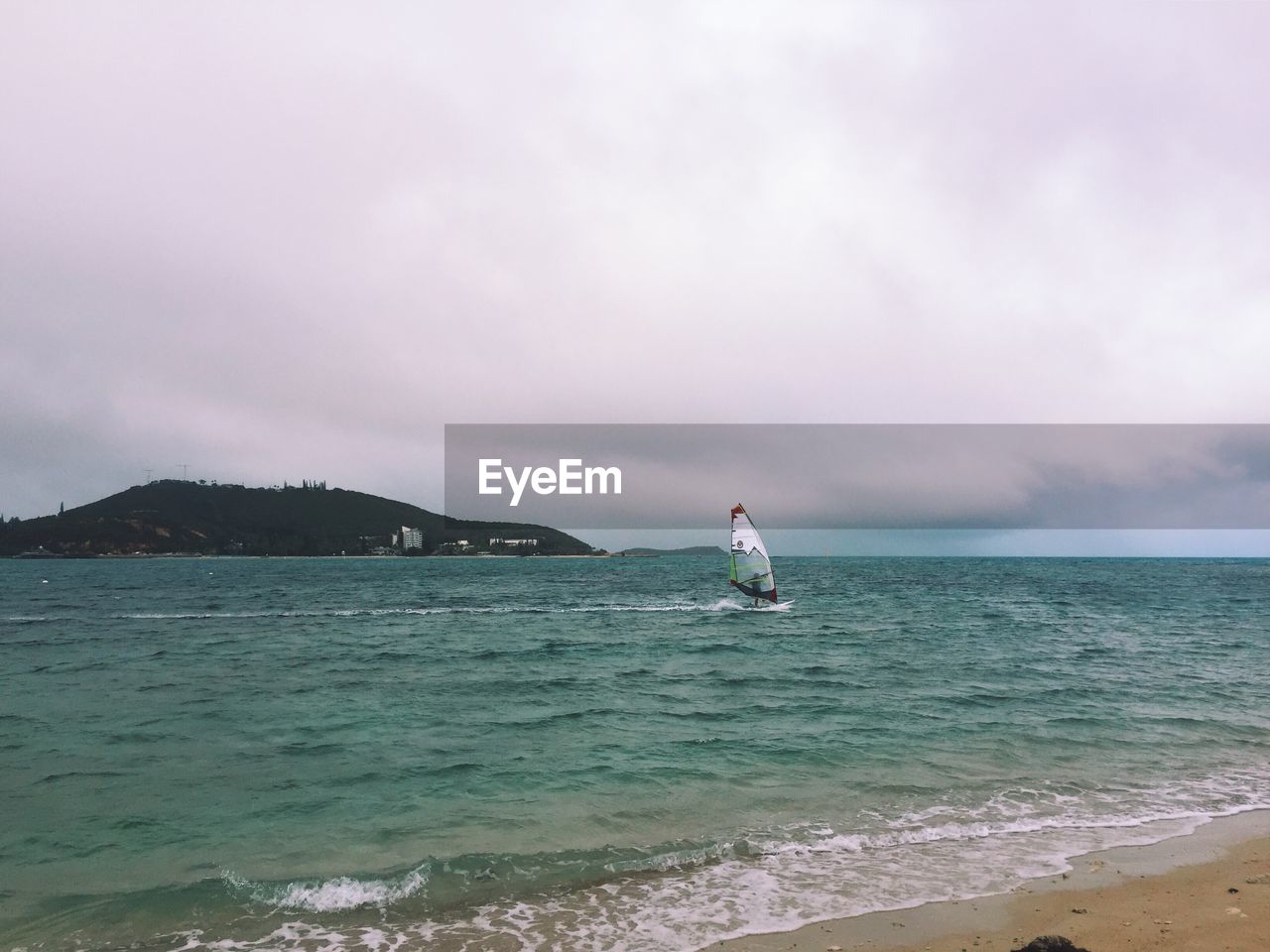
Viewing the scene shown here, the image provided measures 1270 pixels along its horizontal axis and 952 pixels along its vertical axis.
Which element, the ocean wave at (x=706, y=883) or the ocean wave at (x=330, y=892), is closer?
the ocean wave at (x=706, y=883)

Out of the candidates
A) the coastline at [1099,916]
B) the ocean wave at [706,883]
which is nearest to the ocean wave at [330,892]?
the ocean wave at [706,883]

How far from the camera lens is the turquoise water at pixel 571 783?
30.3ft

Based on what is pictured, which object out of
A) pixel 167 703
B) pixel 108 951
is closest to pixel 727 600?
pixel 167 703

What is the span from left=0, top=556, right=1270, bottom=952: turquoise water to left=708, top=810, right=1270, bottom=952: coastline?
392 millimetres

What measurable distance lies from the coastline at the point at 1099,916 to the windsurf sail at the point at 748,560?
39.3 metres

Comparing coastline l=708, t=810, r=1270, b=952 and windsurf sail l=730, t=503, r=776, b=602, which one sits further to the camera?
windsurf sail l=730, t=503, r=776, b=602

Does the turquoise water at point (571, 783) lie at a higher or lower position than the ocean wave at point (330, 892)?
lower

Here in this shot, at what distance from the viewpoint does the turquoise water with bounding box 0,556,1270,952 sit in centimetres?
925

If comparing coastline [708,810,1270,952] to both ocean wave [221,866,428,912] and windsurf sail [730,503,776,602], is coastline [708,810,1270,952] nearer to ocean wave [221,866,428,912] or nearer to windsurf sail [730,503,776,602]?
ocean wave [221,866,428,912]

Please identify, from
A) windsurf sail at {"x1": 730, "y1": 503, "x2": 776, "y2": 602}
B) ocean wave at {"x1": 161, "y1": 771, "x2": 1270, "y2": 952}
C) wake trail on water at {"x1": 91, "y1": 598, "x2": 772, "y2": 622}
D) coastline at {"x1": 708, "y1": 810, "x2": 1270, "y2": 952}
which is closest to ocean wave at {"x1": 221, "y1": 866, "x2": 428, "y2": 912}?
ocean wave at {"x1": 161, "y1": 771, "x2": 1270, "y2": 952}

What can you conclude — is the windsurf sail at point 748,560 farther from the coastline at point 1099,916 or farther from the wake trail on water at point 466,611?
the coastline at point 1099,916

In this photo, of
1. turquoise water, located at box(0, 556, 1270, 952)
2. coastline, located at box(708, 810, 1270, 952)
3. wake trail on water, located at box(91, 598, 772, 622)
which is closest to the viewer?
coastline, located at box(708, 810, 1270, 952)

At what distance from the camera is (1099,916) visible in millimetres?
8500

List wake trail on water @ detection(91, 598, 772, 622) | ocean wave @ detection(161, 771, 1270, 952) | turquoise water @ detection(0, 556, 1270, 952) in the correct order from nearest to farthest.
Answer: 1. ocean wave @ detection(161, 771, 1270, 952)
2. turquoise water @ detection(0, 556, 1270, 952)
3. wake trail on water @ detection(91, 598, 772, 622)
